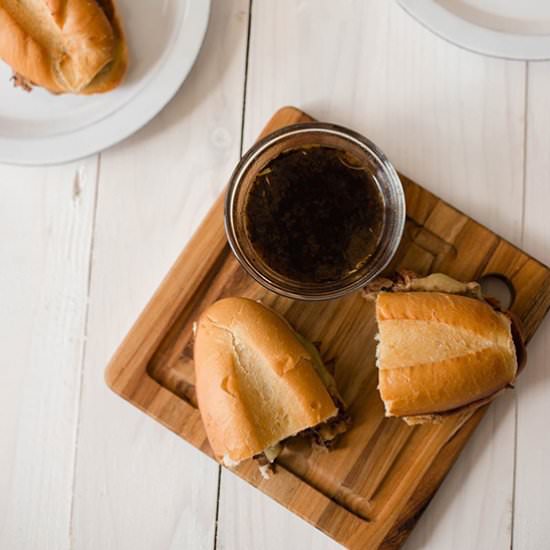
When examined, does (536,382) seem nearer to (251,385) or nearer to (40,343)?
(251,385)

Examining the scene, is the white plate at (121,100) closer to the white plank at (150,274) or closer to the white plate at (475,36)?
the white plank at (150,274)

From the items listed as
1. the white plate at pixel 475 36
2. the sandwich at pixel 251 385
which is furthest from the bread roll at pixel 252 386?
the white plate at pixel 475 36

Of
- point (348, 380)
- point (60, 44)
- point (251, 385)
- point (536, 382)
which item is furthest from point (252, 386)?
point (60, 44)

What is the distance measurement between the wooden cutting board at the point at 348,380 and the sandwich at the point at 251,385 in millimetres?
73

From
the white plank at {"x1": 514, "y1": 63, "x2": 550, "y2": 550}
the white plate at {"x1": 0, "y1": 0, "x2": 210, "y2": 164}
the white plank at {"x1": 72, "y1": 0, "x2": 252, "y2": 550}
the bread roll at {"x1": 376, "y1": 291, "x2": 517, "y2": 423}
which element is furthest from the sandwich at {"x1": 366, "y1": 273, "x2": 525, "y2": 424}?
the white plate at {"x1": 0, "y1": 0, "x2": 210, "y2": 164}

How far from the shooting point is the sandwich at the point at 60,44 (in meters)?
0.98

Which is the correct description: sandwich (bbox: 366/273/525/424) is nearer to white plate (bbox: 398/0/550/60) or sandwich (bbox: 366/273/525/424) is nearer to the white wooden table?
the white wooden table

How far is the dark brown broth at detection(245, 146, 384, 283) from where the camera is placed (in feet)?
3.09

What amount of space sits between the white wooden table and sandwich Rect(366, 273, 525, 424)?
5.9 inches

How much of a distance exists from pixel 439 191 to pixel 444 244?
0.09 metres

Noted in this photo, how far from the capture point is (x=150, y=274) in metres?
1.05

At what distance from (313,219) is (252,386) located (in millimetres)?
225

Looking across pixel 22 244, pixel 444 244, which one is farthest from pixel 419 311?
pixel 22 244

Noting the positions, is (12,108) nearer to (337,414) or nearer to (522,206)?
(337,414)
